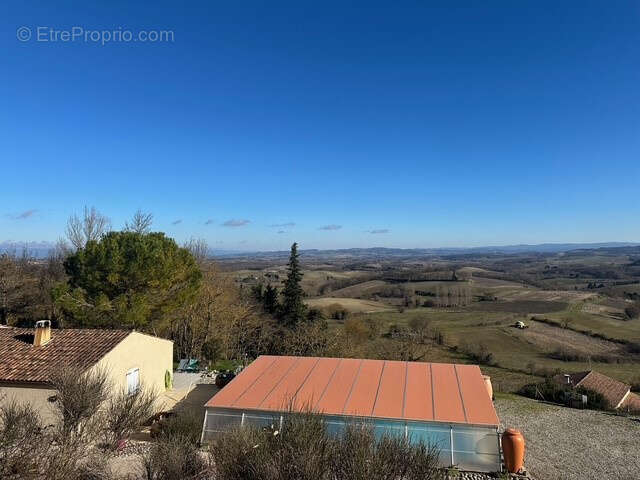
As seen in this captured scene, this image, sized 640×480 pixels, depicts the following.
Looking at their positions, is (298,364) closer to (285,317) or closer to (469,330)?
(285,317)

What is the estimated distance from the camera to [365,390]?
45.1 ft

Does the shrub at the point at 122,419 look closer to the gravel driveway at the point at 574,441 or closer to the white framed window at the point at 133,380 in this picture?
the white framed window at the point at 133,380

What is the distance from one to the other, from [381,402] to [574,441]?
7.06m

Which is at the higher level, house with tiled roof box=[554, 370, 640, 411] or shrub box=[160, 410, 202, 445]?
shrub box=[160, 410, 202, 445]

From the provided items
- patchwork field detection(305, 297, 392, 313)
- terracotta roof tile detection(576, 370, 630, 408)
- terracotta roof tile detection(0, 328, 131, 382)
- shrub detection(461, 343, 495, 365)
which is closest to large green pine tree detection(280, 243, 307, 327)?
shrub detection(461, 343, 495, 365)

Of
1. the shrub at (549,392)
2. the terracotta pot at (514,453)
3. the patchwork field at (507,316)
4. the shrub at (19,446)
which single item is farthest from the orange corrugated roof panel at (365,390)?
the patchwork field at (507,316)

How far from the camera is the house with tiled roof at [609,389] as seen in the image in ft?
70.9

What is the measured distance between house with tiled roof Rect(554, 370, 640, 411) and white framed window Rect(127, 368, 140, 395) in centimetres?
2050

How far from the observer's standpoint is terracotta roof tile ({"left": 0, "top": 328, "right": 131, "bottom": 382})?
45.9ft

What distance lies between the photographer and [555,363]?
41.5 metres

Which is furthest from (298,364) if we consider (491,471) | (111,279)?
(111,279)

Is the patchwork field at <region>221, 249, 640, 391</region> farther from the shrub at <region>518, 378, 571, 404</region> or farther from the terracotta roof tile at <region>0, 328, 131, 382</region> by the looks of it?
the terracotta roof tile at <region>0, 328, 131, 382</region>

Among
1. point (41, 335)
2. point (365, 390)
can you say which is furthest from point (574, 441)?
point (41, 335)

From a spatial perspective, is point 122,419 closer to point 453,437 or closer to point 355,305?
point 453,437
